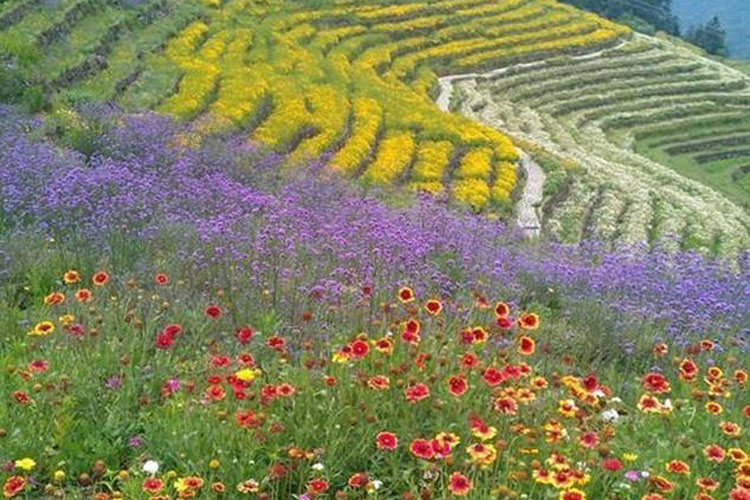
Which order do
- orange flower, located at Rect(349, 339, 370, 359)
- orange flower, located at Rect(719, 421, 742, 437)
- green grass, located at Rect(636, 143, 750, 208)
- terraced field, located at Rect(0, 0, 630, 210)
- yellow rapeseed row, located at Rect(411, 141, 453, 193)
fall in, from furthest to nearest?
green grass, located at Rect(636, 143, 750, 208) < yellow rapeseed row, located at Rect(411, 141, 453, 193) < terraced field, located at Rect(0, 0, 630, 210) < orange flower, located at Rect(349, 339, 370, 359) < orange flower, located at Rect(719, 421, 742, 437)

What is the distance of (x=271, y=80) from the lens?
28734 mm

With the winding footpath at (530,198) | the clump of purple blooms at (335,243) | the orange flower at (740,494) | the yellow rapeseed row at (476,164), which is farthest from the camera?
the yellow rapeseed row at (476,164)

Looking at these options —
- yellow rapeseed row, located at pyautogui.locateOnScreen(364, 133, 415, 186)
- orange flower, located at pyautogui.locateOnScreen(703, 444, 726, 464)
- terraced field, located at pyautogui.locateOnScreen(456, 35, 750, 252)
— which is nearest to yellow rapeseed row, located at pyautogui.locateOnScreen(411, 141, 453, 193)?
yellow rapeseed row, located at pyautogui.locateOnScreen(364, 133, 415, 186)

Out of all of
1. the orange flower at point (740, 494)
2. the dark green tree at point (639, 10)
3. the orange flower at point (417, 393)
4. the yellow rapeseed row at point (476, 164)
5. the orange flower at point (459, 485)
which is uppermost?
the orange flower at point (459, 485)

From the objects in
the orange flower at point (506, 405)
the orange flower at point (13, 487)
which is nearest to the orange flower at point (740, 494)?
the orange flower at point (506, 405)

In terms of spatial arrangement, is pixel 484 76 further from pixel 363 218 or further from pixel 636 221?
pixel 363 218

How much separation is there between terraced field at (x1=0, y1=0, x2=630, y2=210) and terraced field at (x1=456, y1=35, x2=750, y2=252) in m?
2.94

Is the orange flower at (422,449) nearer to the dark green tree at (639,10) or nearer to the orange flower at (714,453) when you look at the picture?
the orange flower at (714,453)

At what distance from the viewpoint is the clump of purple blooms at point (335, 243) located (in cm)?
855

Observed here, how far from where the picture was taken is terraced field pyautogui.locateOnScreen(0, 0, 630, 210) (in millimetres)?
22891

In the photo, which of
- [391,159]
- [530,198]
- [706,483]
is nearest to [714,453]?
[706,483]

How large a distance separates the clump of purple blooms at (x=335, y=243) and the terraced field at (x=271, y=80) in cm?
907

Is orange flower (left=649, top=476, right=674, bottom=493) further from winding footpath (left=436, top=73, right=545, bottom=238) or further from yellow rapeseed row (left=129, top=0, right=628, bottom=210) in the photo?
yellow rapeseed row (left=129, top=0, right=628, bottom=210)

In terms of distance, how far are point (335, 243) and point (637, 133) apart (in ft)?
122
